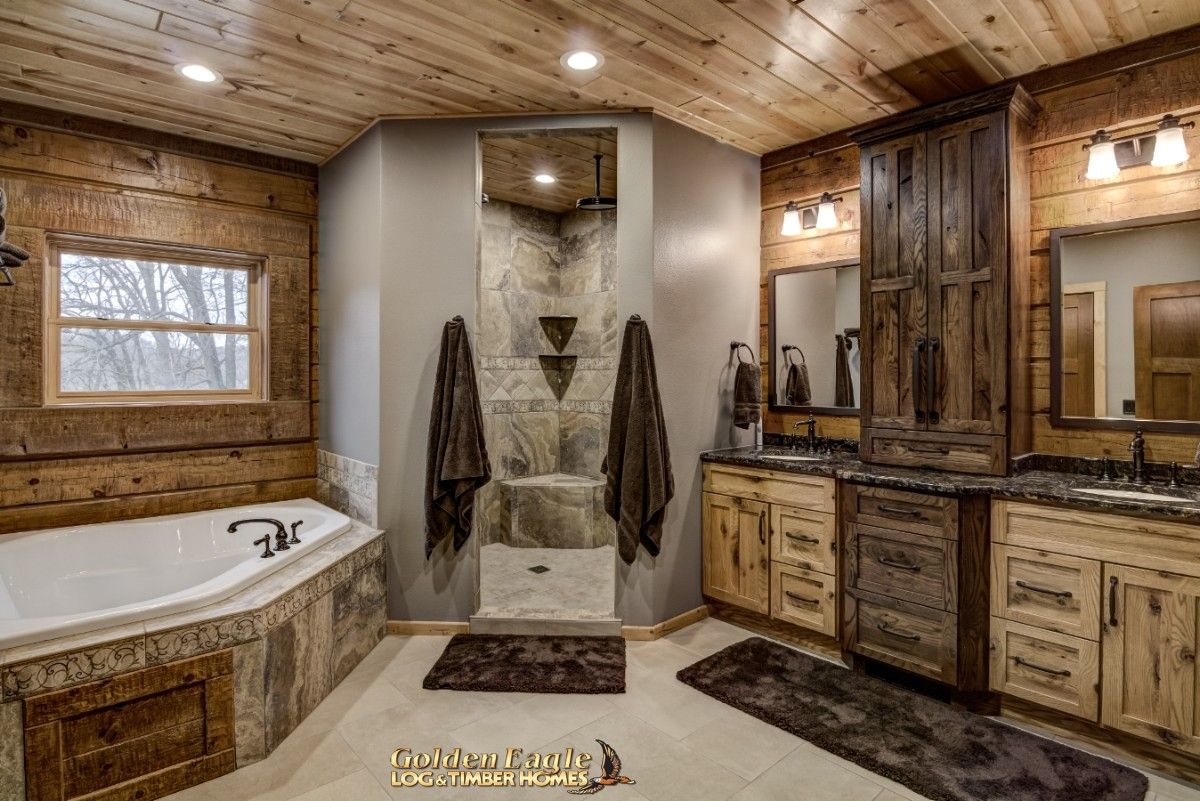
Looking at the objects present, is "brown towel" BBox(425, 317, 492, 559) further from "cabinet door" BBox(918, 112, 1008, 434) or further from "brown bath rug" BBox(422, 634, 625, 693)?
"cabinet door" BBox(918, 112, 1008, 434)

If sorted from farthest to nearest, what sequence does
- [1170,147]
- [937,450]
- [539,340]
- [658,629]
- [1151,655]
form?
1. [539,340]
2. [658,629]
3. [937,450]
4. [1170,147]
5. [1151,655]

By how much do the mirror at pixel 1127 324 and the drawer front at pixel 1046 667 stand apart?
951 millimetres

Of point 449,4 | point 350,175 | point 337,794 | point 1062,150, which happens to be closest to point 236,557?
point 337,794

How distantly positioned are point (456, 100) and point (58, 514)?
2.74 meters

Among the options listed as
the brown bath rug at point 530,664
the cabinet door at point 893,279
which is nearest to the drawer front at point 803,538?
the cabinet door at point 893,279

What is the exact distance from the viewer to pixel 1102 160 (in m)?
2.42

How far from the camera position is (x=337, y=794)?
6.09 ft

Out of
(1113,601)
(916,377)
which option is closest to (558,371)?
(916,377)

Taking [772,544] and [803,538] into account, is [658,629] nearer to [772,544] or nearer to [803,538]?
[772,544]

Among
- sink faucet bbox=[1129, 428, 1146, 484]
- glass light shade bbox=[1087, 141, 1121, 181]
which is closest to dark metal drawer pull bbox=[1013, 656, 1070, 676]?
sink faucet bbox=[1129, 428, 1146, 484]

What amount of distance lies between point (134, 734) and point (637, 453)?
2.03m

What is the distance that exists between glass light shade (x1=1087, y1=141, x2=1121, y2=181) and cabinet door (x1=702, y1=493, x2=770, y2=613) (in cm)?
191

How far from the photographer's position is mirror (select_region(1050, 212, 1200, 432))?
7.66 ft

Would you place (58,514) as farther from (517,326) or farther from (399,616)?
(517,326)
